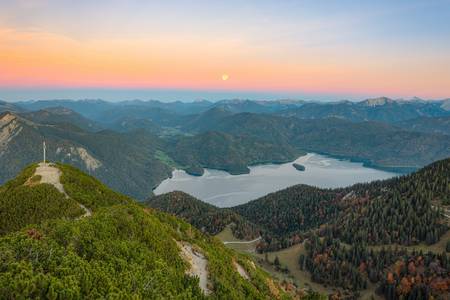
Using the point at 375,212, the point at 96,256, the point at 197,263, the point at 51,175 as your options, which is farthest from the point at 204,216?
the point at 96,256

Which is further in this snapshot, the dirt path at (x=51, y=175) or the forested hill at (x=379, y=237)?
the forested hill at (x=379, y=237)

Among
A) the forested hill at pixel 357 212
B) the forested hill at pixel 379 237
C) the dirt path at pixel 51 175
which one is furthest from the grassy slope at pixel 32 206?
the forested hill at pixel 357 212

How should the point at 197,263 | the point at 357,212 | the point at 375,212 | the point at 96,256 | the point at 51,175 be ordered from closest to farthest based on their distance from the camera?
1. the point at 96,256
2. the point at 197,263
3. the point at 51,175
4. the point at 375,212
5. the point at 357,212

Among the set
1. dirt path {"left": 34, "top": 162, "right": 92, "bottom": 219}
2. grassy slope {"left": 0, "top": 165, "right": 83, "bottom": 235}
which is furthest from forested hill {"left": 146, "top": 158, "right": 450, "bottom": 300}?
dirt path {"left": 34, "top": 162, "right": 92, "bottom": 219}

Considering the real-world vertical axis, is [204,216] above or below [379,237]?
below

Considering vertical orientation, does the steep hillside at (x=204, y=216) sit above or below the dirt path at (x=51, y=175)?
below

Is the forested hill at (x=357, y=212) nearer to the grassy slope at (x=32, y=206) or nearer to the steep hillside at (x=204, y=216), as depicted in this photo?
the steep hillside at (x=204, y=216)

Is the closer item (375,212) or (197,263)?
(197,263)

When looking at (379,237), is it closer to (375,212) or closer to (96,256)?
(375,212)

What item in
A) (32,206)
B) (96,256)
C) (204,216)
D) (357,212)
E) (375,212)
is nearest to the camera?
(96,256)
